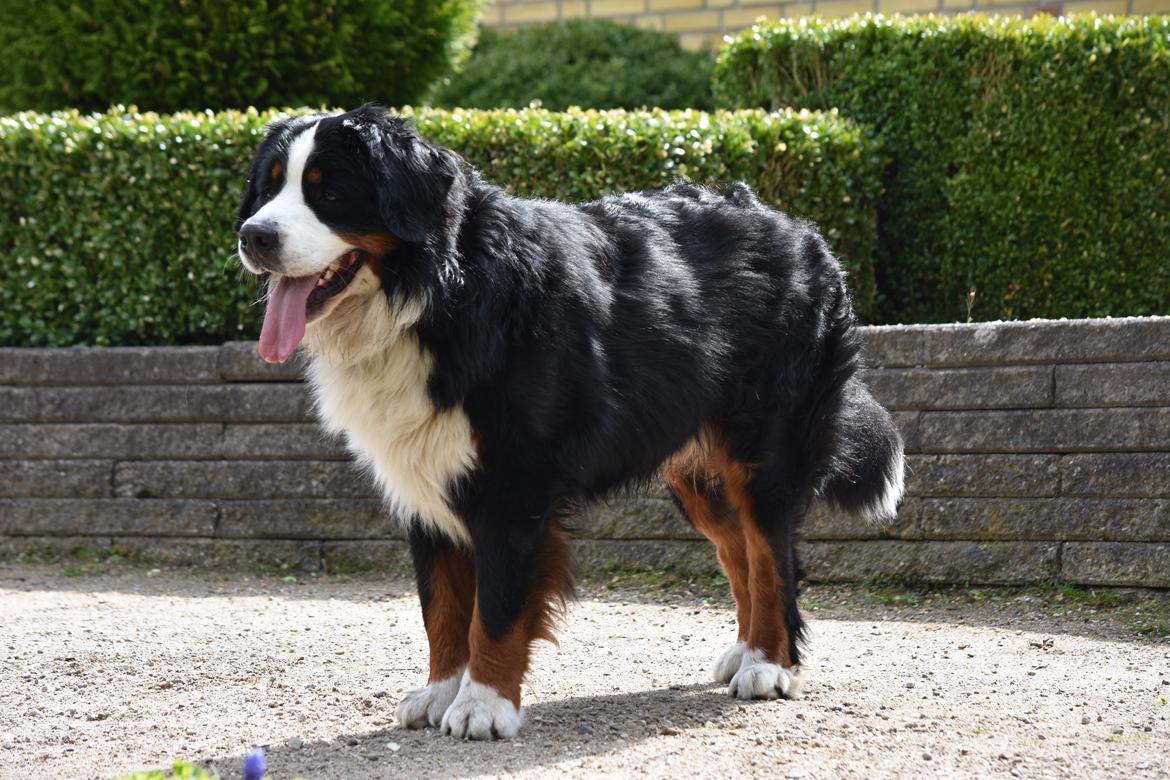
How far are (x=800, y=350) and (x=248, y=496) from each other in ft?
9.41

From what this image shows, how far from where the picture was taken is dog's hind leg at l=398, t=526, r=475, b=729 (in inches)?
145

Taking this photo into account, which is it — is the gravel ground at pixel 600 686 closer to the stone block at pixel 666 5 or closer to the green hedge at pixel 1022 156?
the green hedge at pixel 1022 156

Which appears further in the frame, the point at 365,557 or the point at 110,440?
the point at 110,440

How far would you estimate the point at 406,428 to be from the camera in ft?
11.7

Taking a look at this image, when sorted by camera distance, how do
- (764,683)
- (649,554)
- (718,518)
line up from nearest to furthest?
(764,683)
(718,518)
(649,554)

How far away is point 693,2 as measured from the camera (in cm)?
1009

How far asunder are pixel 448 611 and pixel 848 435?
1529mm

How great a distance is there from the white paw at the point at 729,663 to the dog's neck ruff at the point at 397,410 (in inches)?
40.7

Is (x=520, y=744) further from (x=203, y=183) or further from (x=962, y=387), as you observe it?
(x=203, y=183)

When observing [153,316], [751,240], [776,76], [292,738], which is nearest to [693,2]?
[776,76]

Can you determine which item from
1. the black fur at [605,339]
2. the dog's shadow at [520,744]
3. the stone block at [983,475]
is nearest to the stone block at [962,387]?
the stone block at [983,475]

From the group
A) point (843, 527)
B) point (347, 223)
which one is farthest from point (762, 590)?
point (347, 223)

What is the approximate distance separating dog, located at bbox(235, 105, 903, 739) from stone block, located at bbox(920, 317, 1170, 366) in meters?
1.47

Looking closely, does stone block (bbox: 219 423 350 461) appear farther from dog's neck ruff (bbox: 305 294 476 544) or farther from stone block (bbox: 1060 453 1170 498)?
stone block (bbox: 1060 453 1170 498)
